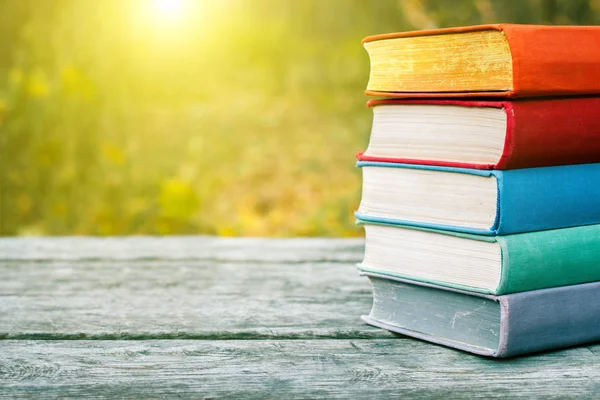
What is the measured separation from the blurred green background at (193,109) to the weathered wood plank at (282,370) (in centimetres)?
186

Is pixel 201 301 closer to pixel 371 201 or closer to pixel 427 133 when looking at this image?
pixel 371 201

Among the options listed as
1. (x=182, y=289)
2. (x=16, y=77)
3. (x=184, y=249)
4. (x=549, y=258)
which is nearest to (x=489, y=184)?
(x=549, y=258)

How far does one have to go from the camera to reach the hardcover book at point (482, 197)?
1103mm

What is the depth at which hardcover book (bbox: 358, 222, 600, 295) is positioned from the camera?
1.10m

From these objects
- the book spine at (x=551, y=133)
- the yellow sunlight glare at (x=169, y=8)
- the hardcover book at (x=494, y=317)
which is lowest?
the hardcover book at (x=494, y=317)

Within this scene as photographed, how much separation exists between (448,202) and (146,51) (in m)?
2.40

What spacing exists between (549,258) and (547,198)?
0.25 feet

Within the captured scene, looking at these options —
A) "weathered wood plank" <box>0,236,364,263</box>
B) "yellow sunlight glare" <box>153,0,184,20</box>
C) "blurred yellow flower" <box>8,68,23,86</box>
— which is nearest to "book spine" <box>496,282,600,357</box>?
"weathered wood plank" <box>0,236,364,263</box>

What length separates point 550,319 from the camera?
3.74 feet

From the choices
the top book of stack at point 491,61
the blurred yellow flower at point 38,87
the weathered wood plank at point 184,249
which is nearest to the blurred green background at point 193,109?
the blurred yellow flower at point 38,87

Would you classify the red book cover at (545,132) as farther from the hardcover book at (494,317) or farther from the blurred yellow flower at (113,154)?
the blurred yellow flower at (113,154)

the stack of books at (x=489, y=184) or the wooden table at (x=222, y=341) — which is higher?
the stack of books at (x=489, y=184)

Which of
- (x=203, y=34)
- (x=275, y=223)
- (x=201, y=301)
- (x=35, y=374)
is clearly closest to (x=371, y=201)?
(x=201, y=301)

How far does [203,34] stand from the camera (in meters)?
3.68
